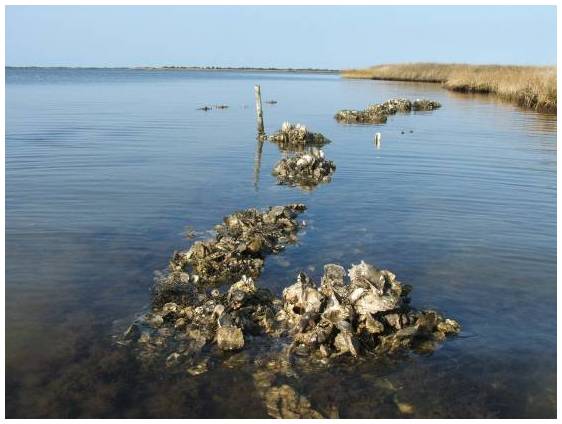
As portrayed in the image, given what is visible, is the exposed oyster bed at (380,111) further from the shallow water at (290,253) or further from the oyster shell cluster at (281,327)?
the oyster shell cluster at (281,327)

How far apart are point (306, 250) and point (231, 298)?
4105 millimetres

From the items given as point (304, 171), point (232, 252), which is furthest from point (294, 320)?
point (304, 171)

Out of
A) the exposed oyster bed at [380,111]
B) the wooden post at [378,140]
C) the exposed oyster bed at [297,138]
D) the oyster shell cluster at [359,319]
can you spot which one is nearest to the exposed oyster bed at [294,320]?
the oyster shell cluster at [359,319]

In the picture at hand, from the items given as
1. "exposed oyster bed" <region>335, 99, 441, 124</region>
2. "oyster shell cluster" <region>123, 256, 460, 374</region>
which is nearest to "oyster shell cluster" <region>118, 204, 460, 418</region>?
"oyster shell cluster" <region>123, 256, 460, 374</region>

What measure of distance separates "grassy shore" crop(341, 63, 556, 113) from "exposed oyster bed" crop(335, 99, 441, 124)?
10.0 m

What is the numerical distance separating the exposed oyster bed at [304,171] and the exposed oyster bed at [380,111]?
21.1 m

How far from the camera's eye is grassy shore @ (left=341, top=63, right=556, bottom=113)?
5484 cm

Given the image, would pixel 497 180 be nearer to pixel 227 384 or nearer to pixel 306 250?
pixel 306 250

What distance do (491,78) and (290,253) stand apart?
72.6 m

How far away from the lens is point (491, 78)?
77.5 metres

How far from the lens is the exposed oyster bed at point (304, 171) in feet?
78.2

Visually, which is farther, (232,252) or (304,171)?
(304,171)

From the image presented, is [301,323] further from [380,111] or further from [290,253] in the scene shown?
[380,111]

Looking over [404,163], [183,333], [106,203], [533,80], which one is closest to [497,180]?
[404,163]
